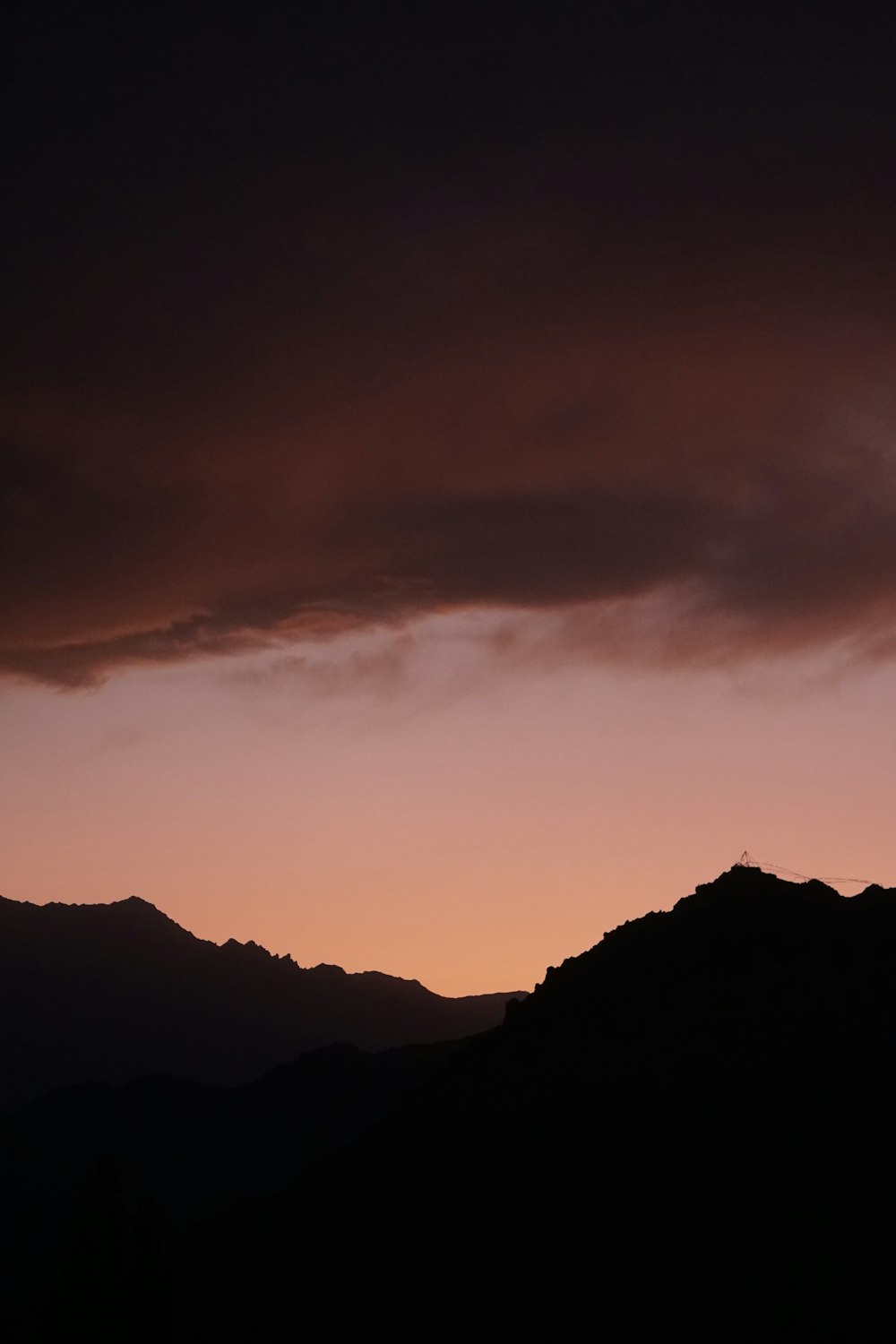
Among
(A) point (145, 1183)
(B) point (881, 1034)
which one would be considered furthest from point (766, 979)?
(A) point (145, 1183)

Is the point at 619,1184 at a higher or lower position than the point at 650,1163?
lower

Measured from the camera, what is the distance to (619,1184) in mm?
65000

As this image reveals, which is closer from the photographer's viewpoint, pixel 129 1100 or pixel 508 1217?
pixel 508 1217

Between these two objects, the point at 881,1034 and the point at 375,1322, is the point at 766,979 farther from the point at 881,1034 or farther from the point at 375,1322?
the point at 375,1322

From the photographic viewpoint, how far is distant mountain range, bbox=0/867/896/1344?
5766 centimetres

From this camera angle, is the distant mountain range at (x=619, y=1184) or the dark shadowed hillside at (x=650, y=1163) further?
the dark shadowed hillside at (x=650, y=1163)

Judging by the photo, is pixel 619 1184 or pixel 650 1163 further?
pixel 650 1163

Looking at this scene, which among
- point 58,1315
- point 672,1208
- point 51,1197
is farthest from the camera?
point 51,1197

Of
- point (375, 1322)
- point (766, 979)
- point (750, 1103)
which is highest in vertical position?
point (766, 979)

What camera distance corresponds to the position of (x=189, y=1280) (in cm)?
7256

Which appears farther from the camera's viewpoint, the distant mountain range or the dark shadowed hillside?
the dark shadowed hillside

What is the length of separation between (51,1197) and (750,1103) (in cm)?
10492

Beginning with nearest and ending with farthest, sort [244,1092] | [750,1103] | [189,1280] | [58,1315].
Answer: [58,1315] < [750,1103] < [189,1280] < [244,1092]

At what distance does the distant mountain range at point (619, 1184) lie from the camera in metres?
57.7
